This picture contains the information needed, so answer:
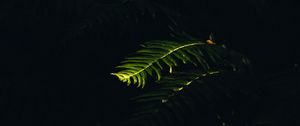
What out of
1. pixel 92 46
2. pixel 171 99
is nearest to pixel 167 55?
pixel 171 99

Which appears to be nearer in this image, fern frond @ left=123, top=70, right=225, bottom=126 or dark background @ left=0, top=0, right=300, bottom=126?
fern frond @ left=123, top=70, right=225, bottom=126

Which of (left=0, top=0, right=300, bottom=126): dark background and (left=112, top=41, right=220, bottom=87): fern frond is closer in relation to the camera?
(left=112, top=41, right=220, bottom=87): fern frond

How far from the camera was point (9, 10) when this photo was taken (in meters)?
1.27

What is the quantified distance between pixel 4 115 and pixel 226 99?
0.61 metres

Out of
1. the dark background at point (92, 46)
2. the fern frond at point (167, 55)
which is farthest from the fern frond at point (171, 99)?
the dark background at point (92, 46)

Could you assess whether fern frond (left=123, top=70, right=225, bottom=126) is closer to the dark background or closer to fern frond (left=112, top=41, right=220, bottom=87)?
fern frond (left=112, top=41, right=220, bottom=87)

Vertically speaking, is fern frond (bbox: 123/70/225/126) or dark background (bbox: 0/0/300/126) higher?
dark background (bbox: 0/0/300/126)

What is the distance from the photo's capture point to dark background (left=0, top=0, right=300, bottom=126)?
1.19 metres

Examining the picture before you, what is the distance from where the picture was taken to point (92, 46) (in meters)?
1.27

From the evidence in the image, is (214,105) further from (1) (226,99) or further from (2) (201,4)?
(2) (201,4)

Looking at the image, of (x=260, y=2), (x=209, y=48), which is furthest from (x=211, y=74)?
(x=260, y=2)

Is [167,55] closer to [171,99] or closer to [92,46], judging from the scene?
[171,99]

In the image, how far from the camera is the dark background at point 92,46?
3.90 ft

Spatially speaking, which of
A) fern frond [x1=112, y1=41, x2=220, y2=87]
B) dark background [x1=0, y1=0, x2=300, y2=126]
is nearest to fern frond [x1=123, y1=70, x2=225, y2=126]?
fern frond [x1=112, y1=41, x2=220, y2=87]
